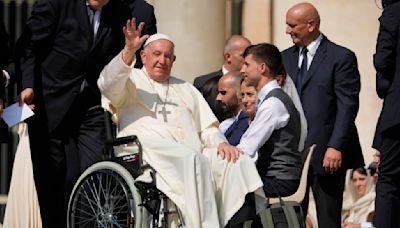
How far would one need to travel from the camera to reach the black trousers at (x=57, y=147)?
12.4m

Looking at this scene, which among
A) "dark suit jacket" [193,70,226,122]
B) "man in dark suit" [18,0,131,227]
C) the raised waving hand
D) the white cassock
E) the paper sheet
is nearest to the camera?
the white cassock

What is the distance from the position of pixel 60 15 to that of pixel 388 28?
2.34 metres

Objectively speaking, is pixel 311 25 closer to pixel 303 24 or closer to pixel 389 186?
pixel 303 24

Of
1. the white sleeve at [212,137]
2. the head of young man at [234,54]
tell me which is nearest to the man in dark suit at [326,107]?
the white sleeve at [212,137]

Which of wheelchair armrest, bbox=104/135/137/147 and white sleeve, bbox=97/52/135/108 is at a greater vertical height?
white sleeve, bbox=97/52/135/108

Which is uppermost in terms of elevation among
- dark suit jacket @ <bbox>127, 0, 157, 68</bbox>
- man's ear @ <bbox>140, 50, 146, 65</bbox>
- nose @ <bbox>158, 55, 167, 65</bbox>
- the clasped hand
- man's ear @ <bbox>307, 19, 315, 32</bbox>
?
dark suit jacket @ <bbox>127, 0, 157, 68</bbox>

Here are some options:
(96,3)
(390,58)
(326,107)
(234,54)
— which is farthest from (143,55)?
(234,54)

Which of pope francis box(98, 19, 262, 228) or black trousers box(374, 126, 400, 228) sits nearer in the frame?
pope francis box(98, 19, 262, 228)

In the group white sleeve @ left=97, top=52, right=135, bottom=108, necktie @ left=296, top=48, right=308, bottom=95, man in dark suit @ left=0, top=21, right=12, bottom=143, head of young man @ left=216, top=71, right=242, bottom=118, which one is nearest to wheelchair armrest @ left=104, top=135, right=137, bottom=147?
white sleeve @ left=97, top=52, right=135, bottom=108

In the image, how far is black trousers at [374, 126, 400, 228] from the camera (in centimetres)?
1195

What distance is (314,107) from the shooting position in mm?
12938

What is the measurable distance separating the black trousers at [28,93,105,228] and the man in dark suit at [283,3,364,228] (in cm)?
167

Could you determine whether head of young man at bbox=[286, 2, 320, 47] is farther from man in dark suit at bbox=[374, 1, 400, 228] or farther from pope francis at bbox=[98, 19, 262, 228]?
pope francis at bbox=[98, 19, 262, 228]

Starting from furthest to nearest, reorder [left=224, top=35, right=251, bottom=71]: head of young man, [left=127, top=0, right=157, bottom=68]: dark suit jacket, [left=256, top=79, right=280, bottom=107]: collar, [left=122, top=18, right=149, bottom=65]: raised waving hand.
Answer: [left=224, top=35, right=251, bottom=71]: head of young man
[left=127, top=0, right=157, bottom=68]: dark suit jacket
[left=256, top=79, right=280, bottom=107]: collar
[left=122, top=18, right=149, bottom=65]: raised waving hand
